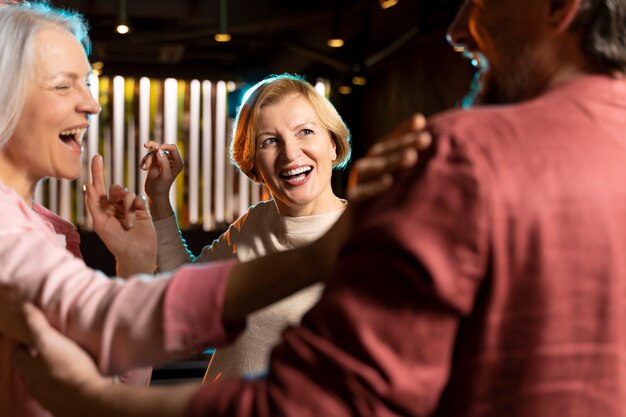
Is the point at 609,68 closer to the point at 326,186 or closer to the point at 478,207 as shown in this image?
the point at 478,207

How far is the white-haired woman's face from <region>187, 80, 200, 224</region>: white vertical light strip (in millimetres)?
8453

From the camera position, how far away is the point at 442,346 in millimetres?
863

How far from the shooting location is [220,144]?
10086 millimetres

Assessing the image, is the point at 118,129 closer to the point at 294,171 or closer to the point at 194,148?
the point at 194,148

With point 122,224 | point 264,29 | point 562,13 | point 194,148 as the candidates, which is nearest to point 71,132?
point 122,224

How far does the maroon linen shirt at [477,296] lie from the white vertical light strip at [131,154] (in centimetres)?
927

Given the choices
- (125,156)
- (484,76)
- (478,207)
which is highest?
(484,76)

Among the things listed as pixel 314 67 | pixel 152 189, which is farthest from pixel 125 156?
pixel 152 189

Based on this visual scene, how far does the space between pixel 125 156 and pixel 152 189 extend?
7.74 meters

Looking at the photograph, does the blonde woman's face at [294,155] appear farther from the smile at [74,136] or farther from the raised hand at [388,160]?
the raised hand at [388,160]

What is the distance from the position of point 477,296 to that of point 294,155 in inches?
61.7

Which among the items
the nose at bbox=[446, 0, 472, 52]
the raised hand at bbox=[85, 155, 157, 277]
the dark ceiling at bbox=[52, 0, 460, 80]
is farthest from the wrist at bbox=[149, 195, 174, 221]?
the dark ceiling at bbox=[52, 0, 460, 80]

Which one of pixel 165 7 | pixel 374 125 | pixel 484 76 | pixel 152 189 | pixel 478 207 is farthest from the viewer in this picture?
pixel 374 125

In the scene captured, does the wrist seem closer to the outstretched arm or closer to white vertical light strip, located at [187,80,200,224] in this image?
the outstretched arm
